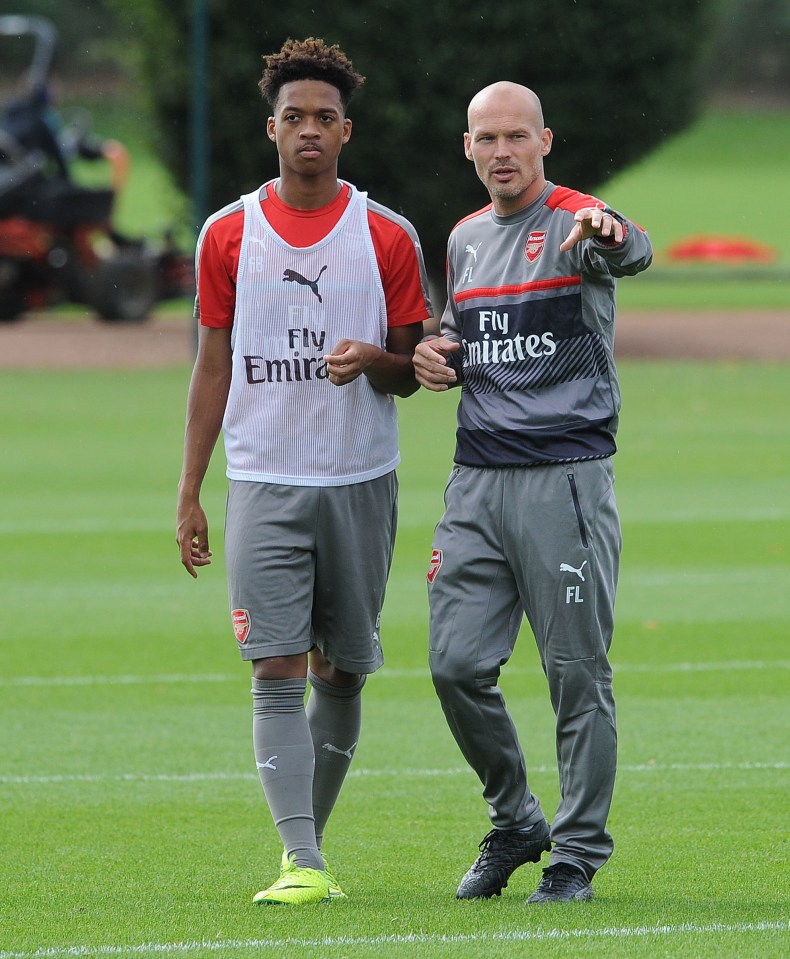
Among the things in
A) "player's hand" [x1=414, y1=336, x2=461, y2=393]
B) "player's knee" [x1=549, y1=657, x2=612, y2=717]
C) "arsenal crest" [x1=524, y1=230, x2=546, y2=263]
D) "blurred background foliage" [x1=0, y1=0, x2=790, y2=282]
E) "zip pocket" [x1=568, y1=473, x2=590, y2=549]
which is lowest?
"player's knee" [x1=549, y1=657, x2=612, y2=717]

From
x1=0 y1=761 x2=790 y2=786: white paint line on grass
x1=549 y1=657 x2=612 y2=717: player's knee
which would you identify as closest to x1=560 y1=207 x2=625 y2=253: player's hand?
x1=549 y1=657 x2=612 y2=717: player's knee

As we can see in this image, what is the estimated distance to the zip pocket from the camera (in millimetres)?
4914

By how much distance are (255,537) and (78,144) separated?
29.2 metres

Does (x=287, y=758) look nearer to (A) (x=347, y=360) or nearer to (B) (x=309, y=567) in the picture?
(B) (x=309, y=567)

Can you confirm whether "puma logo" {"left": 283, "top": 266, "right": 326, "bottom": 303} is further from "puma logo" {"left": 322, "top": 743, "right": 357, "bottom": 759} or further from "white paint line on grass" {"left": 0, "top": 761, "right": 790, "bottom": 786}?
"white paint line on grass" {"left": 0, "top": 761, "right": 790, "bottom": 786}

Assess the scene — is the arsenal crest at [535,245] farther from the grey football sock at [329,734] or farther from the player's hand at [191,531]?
the grey football sock at [329,734]

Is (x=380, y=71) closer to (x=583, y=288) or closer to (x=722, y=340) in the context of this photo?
(x=722, y=340)

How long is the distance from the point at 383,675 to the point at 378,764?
1730 millimetres

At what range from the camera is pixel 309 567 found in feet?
16.9

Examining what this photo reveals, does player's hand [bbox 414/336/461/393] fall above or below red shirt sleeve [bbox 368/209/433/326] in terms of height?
below

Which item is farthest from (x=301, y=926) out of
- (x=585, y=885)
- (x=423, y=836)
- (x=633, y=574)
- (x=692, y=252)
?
(x=692, y=252)

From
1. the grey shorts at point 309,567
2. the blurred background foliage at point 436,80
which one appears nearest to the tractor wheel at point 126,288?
the blurred background foliage at point 436,80

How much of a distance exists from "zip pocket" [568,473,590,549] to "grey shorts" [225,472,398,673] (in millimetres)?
631

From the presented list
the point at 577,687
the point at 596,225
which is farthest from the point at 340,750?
the point at 596,225
